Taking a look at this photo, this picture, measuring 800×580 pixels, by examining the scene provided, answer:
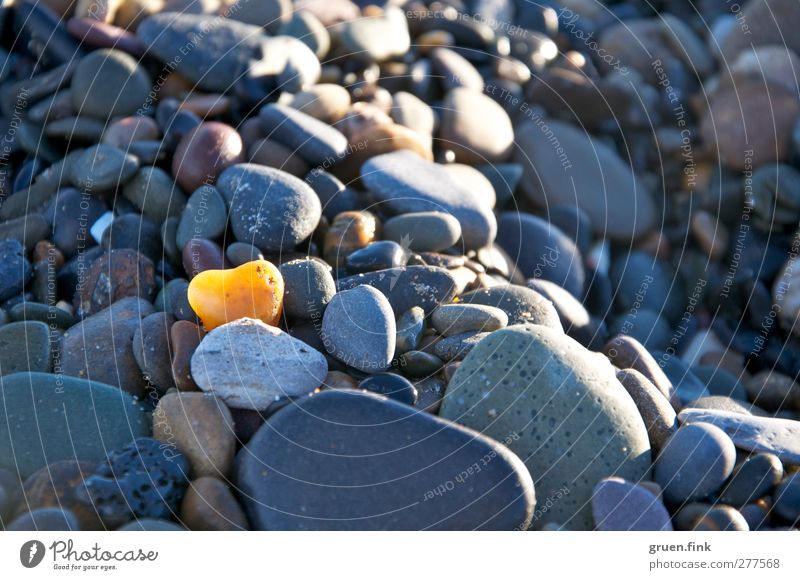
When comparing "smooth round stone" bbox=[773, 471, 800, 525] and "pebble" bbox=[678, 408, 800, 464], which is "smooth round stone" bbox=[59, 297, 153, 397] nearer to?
"pebble" bbox=[678, 408, 800, 464]

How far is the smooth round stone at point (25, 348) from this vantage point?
2438 mm

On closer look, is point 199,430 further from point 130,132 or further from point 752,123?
point 752,123

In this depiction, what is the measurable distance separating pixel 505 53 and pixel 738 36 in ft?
4.08

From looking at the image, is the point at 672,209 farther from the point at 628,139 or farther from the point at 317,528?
the point at 317,528

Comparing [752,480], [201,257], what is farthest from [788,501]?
[201,257]

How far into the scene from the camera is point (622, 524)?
6.83 feet

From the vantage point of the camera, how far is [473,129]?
139 inches

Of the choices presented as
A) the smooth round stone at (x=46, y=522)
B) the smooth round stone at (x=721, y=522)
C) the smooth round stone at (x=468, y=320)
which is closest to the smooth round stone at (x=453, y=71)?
the smooth round stone at (x=468, y=320)

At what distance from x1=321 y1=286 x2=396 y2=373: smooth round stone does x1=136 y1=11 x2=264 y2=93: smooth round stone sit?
132cm

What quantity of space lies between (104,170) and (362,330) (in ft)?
3.95

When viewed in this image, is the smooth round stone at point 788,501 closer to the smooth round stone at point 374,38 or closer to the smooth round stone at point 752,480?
the smooth round stone at point 752,480

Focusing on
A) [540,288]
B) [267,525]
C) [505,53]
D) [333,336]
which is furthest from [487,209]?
[267,525]

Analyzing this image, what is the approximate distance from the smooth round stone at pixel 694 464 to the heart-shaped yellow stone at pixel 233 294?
114cm
